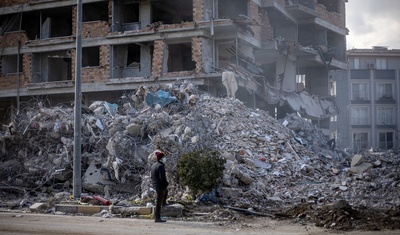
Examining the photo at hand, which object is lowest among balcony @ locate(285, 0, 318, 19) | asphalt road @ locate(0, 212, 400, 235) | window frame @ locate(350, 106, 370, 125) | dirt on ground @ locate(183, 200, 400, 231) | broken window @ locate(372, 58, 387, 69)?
asphalt road @ locate(0, 212, 400, 235)

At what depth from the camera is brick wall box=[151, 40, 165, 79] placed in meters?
29.3

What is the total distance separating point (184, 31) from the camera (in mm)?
28516

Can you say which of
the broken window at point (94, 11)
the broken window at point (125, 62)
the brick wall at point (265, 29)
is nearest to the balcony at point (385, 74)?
the brick wall at point (265, 29)

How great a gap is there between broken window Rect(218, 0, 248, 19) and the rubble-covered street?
1106cm

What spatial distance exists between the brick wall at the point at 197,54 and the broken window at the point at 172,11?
404 cm

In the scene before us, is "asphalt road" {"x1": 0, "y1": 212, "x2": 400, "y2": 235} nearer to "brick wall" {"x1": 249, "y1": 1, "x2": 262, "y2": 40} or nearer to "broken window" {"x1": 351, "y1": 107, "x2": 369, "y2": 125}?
"brick wall" {"x1": 249, "y1": 1, "x2": 262, "y2": 40}

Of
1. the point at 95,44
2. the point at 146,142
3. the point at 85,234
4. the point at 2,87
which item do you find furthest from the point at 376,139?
the point at 85,234

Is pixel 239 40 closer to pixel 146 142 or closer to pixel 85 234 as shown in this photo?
pixel 146 142

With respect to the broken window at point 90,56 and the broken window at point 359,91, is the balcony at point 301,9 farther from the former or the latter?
the broken window at point 359,91

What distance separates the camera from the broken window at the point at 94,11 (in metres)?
33.4

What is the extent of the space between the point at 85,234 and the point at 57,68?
2785cm

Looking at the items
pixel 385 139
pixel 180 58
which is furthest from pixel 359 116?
pixel 180 58

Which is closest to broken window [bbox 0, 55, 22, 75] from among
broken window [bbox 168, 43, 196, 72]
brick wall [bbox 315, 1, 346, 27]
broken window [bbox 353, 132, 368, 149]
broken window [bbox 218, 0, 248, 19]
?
broken window [bbox 168, 43, 196, 72]

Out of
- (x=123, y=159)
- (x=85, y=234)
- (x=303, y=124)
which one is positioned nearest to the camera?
(x=85, y=234)
